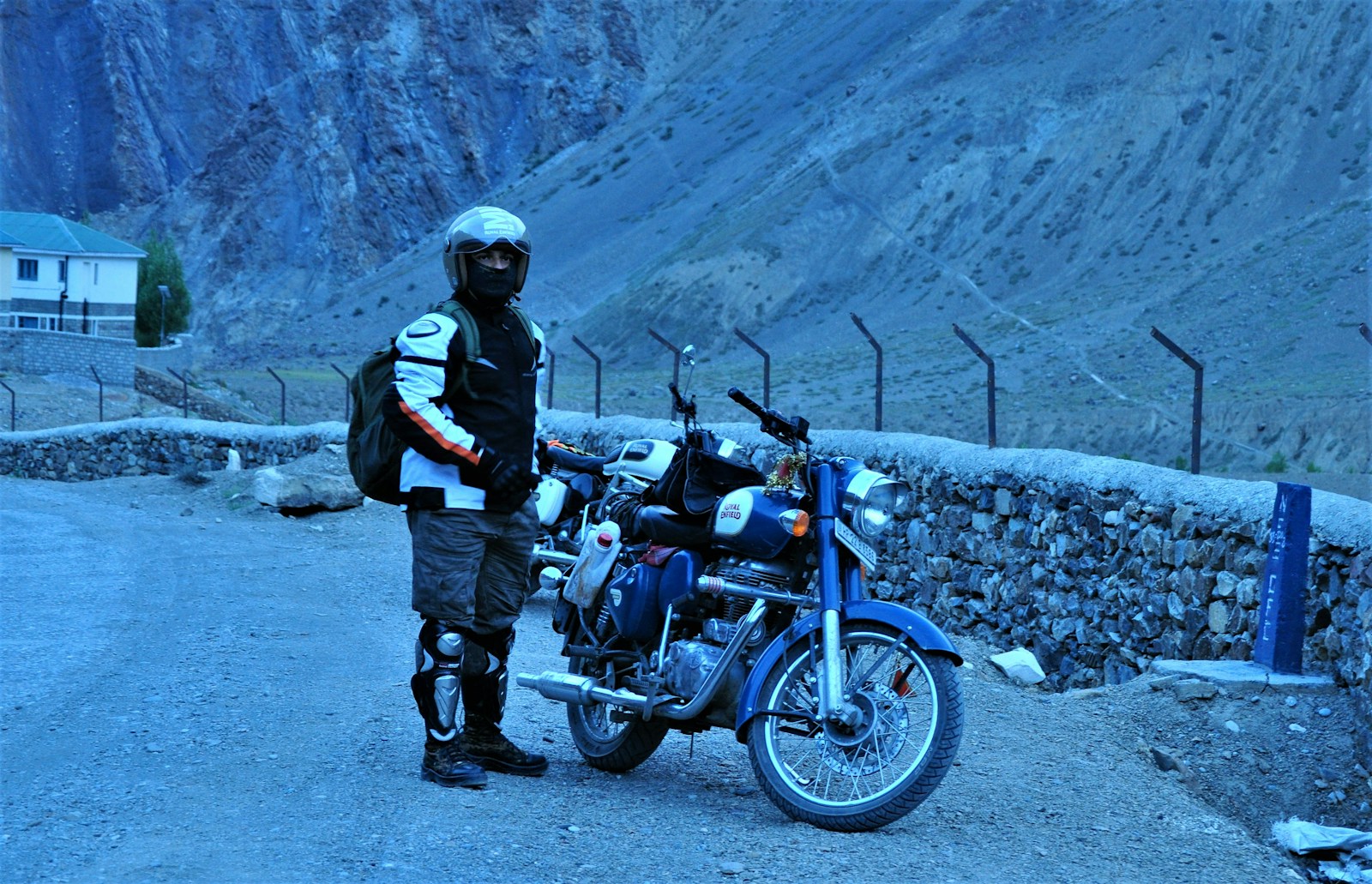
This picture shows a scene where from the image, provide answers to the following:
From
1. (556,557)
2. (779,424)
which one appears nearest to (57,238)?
(556,557)

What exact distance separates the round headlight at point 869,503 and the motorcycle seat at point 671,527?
61 centimetres

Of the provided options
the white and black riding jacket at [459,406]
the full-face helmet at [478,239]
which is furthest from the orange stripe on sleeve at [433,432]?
the full-face helmet at [478,239]

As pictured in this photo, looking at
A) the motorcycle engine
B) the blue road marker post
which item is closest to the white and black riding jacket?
the motorcycle engine

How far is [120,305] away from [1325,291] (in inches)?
2119

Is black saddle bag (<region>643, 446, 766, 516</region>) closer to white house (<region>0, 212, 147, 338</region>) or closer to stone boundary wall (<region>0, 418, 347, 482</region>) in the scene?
stone boundary wall (<region>0, 418, 347, 482</region>)

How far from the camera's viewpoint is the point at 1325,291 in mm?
34812

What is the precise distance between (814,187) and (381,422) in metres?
50.9

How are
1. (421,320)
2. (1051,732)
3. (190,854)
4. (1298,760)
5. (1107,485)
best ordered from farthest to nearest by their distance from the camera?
(1107,485), (1051,732), (1298,760), (421,320), (190,854)

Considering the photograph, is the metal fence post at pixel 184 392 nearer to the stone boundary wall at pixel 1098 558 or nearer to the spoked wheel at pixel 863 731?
the stone boundary wall at pixel 1098 558

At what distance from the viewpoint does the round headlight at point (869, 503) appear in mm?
5285

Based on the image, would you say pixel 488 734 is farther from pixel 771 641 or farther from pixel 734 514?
pixel 734 514

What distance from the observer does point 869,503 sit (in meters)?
5.30

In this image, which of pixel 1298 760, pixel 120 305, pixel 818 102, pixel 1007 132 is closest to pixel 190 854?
pixel 1298 760

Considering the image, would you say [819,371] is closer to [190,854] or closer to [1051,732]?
[1051,732]
